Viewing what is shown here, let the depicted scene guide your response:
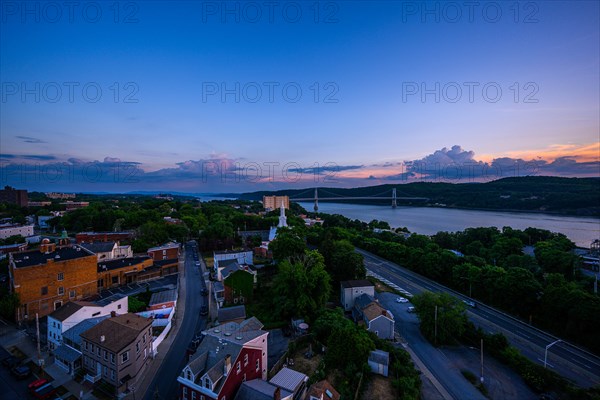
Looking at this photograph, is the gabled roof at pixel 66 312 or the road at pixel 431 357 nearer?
the road at pixel 431 357

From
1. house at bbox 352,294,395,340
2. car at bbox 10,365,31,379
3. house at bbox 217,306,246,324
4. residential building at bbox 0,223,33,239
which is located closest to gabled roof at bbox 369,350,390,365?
house at bbox 352,294,395,340

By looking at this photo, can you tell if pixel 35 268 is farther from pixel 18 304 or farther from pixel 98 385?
pixel 98 385

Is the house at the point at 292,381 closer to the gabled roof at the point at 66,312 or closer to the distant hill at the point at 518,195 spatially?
the gabled roof at the point at 66,312

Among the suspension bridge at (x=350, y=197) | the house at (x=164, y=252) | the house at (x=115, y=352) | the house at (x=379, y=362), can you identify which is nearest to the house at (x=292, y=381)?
the house at (x=379, y=362)

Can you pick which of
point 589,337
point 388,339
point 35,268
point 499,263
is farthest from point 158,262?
point 499,263

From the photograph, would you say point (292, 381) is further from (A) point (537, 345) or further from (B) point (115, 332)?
(A) point (537, 345)

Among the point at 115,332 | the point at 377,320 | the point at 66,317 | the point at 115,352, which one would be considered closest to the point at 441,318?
the point at 377,320

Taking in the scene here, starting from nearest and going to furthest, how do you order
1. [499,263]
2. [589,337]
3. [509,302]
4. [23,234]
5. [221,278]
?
[589,337] < [509,302] < [221,278] < [499,263] < [23,234]
